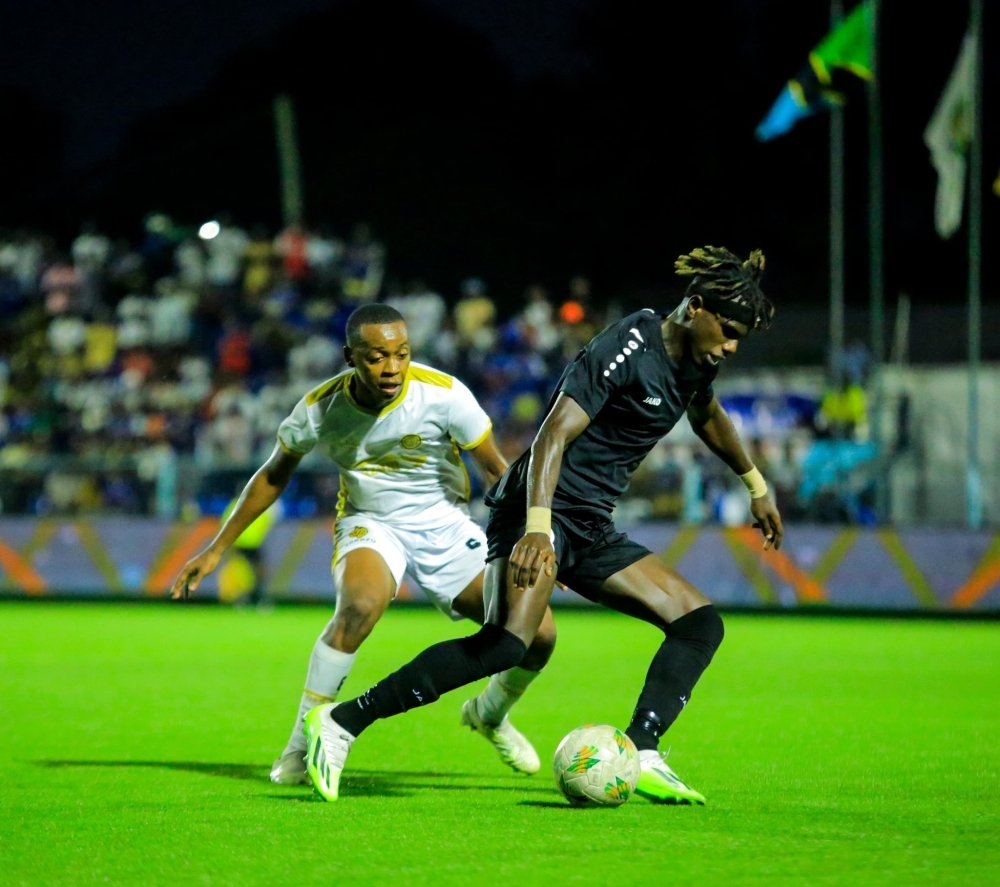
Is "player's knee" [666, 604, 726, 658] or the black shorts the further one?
"player's knee" [666, 604, 726, 658]

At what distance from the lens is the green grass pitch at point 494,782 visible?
5625mm

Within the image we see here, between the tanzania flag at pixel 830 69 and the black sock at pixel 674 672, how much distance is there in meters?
16.0

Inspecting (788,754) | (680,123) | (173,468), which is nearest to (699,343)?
(788,754)

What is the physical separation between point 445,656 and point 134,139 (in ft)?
204

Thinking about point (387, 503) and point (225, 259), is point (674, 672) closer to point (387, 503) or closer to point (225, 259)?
point (387, 503)

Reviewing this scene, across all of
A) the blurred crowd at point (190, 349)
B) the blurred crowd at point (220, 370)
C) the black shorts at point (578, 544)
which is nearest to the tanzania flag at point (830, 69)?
the blurred crowd at point (220, 370)

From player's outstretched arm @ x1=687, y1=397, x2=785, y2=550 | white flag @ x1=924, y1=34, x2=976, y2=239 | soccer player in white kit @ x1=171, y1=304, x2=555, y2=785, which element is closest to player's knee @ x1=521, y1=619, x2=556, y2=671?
soccer player in white kit @ x1=171, y1=304, x2=555, y2=785

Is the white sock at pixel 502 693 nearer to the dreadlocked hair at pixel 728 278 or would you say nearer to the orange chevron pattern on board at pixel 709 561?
the dreadlocked hair at pixel 728 278

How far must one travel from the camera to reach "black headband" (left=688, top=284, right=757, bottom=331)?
22.6 feet

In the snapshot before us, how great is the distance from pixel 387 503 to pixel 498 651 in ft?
4.51

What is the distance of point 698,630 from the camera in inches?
285

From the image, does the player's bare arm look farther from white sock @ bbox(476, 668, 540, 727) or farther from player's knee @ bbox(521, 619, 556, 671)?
white sock @ bbox(476, 668, 540, 727)

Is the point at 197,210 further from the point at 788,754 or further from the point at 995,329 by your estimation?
the point at 788,754

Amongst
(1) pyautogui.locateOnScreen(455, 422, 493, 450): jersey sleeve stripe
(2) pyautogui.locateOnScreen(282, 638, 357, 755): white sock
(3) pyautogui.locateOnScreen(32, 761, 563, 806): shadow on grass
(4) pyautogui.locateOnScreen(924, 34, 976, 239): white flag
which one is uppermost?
(4) pyautogui.locateOnScreen(924, 34, 976, 239): white flag
